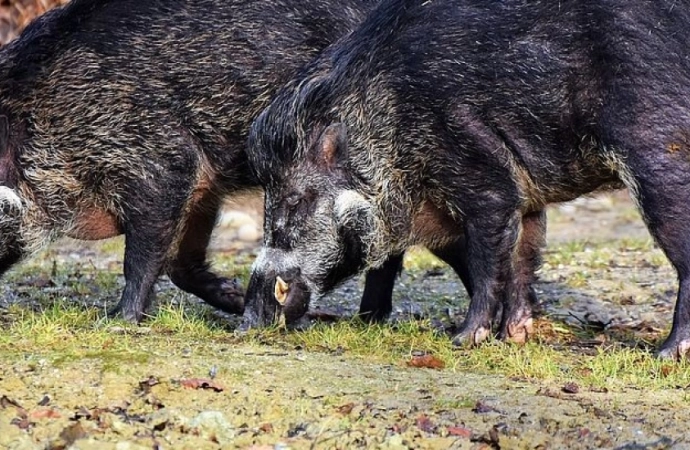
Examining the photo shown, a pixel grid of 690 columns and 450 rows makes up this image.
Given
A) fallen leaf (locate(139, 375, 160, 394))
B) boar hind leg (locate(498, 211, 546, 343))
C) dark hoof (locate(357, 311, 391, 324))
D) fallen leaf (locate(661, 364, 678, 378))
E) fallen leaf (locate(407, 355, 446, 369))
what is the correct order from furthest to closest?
dark hoof (locate(357, 311, 391, 324)), boar hind leg (locate(498, 211, 546, 343)), fallen leaf (locate(407, 355, 446, 369)), fallen leaf (locate(661, 364, 678, 378)), fallen leaf (locate(139, 375, 160, 394))

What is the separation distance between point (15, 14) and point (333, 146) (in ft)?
18.5

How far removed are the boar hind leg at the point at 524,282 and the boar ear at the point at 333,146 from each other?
1081mm

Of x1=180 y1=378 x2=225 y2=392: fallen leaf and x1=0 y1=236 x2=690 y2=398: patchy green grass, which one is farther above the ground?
x1=0 y1=236 x2=690 y2=398: patchy green grass

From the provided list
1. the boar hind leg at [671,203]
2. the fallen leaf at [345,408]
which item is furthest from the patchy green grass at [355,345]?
the fallen leaf at [345,408]

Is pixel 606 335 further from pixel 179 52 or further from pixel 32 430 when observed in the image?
pixel 32 430

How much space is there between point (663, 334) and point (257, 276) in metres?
2.32

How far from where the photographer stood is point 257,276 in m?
7.52

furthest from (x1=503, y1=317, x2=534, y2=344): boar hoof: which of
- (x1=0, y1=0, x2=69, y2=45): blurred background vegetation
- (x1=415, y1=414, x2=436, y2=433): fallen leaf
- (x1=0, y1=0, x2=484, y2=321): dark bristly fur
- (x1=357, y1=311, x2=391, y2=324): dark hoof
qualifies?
(x1=0, y1=0, x2=69, y2=45): blurred background vegetation

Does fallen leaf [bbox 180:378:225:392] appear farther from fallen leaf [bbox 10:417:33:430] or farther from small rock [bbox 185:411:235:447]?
fallen leaf [bbox 10:417:33:430]

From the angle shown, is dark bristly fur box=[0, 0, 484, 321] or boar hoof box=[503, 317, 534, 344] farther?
dark bristly fur box=[0, 0, 484, 321]

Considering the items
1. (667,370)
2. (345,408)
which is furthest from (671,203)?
(345,408)

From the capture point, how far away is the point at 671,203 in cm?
684

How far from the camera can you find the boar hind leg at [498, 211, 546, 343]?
7.57 metres

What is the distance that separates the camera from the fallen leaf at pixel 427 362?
22.0ft
